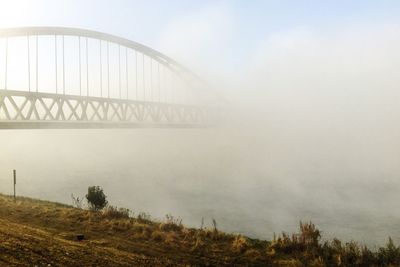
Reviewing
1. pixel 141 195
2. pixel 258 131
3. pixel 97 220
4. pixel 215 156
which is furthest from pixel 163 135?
pixel 97 220

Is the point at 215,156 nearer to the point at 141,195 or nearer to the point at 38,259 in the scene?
the point at 141,195

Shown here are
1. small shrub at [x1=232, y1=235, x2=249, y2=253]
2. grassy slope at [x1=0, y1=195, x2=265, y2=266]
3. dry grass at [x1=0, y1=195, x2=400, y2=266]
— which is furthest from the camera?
small shrub at [x1=232, y1=235, x2=249, y2=253]

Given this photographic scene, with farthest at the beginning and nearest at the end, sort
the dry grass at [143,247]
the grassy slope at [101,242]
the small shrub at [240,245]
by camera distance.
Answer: the small shrub at [240,245] → the dry grass at [143,247] → the grassy slope at [101,242]

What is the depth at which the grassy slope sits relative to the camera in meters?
9.30

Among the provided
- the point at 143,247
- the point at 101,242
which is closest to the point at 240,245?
the point at 143,247

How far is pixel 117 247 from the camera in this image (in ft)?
37.2

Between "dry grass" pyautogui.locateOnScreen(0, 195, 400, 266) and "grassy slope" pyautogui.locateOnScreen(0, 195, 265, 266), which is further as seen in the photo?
"dry grass" pyautogui.locateOnScreen(0, 195, 400, 266)

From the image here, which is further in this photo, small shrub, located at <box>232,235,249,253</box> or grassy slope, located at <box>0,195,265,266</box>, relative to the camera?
small shrub, located at <box>232,235,249,253</box>

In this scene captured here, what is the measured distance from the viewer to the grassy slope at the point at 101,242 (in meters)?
9.30

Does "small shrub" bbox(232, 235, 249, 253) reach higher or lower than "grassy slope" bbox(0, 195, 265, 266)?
lower

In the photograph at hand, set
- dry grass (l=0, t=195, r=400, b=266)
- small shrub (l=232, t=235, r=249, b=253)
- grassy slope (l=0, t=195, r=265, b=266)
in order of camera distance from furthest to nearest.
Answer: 1. small shrub (l=232, t=235, r=249, b=253)
2. dry grass (l=0, t=195, r=400, b=266)
3. grassy slope (l=0, t=195, r=265, b=266)

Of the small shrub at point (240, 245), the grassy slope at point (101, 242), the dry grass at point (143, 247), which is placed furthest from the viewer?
the small shrub at point (240, 245)

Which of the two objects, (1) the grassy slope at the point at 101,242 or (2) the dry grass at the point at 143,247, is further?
(2) the dry grass at the point at 143,247

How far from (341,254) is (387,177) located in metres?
38.5
